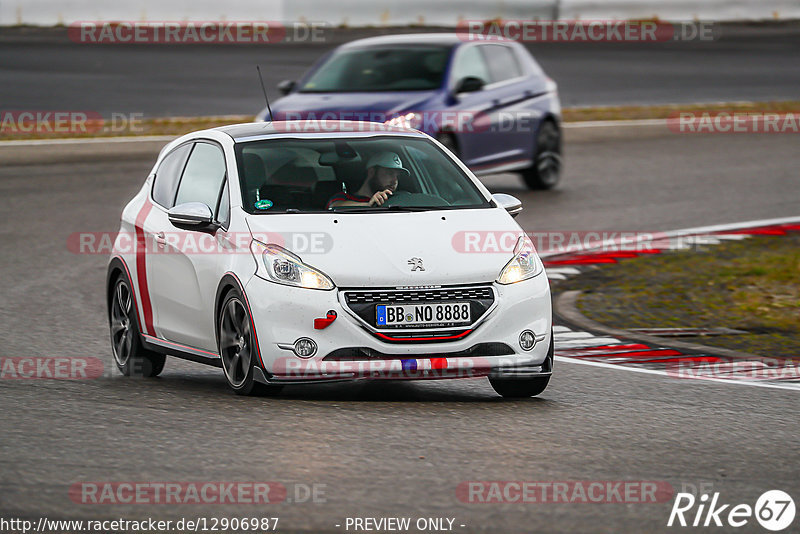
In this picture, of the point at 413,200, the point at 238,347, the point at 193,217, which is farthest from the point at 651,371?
the point at 193,217

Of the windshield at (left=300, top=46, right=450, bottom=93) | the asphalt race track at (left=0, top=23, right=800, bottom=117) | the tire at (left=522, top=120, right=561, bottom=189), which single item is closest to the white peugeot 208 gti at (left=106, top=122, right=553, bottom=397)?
the windshield at (left=300, top=46, right=450, bottom=93)

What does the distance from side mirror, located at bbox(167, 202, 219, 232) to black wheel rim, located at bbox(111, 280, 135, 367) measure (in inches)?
43.4

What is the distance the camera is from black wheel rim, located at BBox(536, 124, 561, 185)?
19719mm

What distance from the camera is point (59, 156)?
21594 millimetres

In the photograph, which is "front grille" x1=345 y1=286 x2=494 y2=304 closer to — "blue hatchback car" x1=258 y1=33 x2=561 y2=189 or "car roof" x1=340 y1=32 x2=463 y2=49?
"blue hatchback car" x1=258 y1=33 x2=561 y2=189

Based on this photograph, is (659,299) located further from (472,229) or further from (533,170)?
(533,170)

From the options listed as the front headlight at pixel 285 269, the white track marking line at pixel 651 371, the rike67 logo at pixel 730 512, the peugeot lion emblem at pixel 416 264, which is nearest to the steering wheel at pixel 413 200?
the peugeot lion emblem at pixel 416 264

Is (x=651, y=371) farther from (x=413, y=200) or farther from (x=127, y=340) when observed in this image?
(x=127, y=340)

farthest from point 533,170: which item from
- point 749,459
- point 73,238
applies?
point 749,459

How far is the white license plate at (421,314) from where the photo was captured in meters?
8.34

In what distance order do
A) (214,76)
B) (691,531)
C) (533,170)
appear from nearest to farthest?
(691,531), (533,170), (214,76)

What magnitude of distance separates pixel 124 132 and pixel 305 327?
15270 mm

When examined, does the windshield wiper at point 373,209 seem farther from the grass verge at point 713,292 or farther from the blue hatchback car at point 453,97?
the blue hatchback car at point 453,97

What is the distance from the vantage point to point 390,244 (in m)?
8.59
